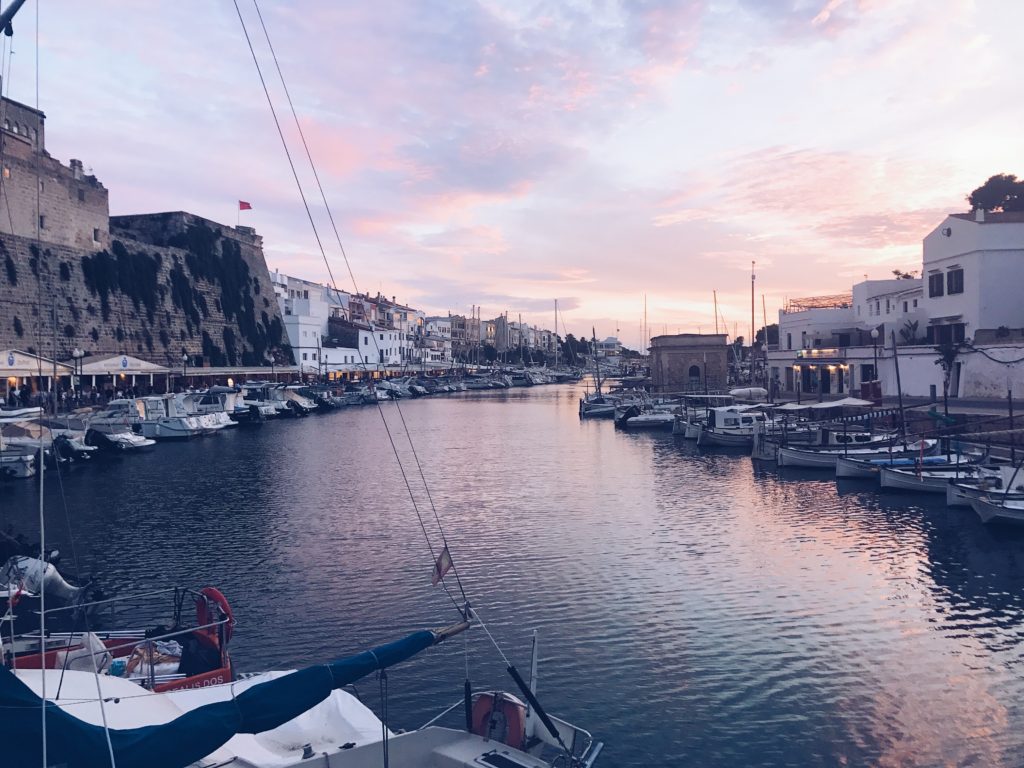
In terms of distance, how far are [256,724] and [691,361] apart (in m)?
65.2

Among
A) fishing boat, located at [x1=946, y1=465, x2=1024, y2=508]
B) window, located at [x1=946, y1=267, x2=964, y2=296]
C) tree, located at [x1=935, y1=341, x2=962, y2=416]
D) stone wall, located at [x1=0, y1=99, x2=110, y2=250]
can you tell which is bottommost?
fishing boat, located at [x1=946, y1=465, x2=1024, y2=508]

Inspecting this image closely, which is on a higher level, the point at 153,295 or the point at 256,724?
the point at 153,295

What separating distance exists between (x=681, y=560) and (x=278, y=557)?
10.2 metres

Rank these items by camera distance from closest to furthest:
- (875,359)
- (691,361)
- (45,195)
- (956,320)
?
(956,320), (875,359), (45,195), (691,361)

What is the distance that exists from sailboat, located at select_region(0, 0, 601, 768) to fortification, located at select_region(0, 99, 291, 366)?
1328 inches

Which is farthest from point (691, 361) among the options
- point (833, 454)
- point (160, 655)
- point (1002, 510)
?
point (160, 655)

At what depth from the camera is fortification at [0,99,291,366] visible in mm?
46000

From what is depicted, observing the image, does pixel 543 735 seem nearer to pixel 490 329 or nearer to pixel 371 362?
pixel 371 362

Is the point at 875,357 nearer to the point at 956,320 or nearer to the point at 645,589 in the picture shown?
the point at 956,320

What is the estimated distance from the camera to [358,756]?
23.7 ft

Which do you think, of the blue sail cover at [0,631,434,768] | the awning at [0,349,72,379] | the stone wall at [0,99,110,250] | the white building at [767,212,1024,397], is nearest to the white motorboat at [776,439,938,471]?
the white building at [767,212,1024,397]

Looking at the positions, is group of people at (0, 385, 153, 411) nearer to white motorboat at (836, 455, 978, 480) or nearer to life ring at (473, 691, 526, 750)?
life ring at (473, 691, 526, 750)

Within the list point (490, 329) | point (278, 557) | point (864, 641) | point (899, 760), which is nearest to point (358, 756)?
point (899, 760)

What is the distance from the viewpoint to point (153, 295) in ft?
193
